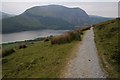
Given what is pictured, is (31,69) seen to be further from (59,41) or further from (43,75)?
(59,41)

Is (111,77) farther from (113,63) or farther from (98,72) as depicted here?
(113,63)

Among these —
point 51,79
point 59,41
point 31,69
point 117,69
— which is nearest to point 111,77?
point 117,69

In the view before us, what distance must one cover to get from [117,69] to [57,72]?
10.8ft

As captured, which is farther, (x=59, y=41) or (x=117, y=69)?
(x=59, y=41)

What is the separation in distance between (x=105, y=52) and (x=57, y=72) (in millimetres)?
5846

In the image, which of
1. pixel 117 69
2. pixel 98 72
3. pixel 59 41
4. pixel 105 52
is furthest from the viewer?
Result: pixel 59 41

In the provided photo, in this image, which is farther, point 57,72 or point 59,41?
point 59,41

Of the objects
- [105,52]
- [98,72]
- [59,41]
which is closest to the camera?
[98,72]

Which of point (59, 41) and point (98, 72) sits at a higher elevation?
point (59, 41)

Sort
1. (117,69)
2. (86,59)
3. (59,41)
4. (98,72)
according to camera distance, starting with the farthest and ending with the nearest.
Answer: (59,41) → (86,59) → (117,69) → (98,72)

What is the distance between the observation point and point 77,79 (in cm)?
1037

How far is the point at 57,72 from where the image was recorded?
38.3ft

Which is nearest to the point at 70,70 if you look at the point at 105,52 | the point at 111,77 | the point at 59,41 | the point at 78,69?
the point at 78,69

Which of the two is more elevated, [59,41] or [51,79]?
[59,41]
